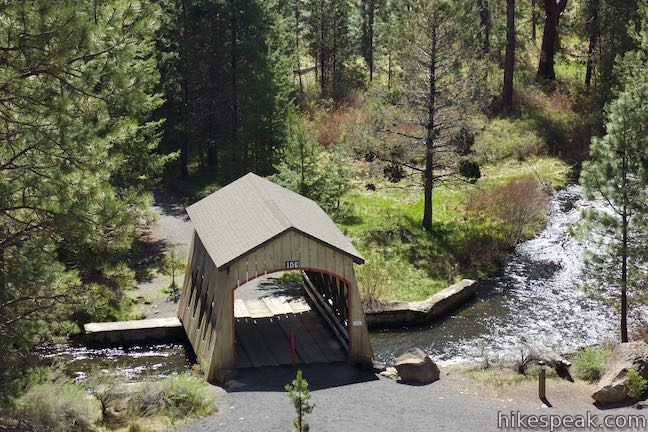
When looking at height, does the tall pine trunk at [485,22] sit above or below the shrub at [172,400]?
above

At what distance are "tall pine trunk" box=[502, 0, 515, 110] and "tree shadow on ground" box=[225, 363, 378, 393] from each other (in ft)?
92.4

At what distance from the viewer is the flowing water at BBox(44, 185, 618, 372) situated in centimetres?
2194

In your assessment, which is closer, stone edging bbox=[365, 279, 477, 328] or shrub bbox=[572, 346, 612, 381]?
shrub bbox=[572, 346, 612, 381]

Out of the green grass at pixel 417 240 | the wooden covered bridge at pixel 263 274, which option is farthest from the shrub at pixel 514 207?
the wooden covered bridge at pixel 263 274

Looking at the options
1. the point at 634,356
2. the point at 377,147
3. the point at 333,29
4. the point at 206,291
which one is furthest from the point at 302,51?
the point at 634,356

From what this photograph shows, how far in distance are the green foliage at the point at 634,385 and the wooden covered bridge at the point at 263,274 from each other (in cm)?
624

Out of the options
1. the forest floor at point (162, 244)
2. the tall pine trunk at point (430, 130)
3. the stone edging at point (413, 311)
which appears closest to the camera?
the stone edging at point (413, 311)

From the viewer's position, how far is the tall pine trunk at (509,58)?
43.1m

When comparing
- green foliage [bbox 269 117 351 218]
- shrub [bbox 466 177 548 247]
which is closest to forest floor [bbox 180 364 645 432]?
green foliage [bbox 269 117 351 218]

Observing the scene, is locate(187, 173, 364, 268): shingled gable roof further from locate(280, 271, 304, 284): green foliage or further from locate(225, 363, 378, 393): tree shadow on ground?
locate(280, 271, 304, 284): green foliage

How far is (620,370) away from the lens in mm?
16922

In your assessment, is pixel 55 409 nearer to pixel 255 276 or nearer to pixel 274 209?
pixel 255 276

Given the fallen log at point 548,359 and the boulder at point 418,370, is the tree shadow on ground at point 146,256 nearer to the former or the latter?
the boulder at point 418,370

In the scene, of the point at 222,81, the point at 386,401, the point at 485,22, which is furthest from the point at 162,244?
the point at 485,22
